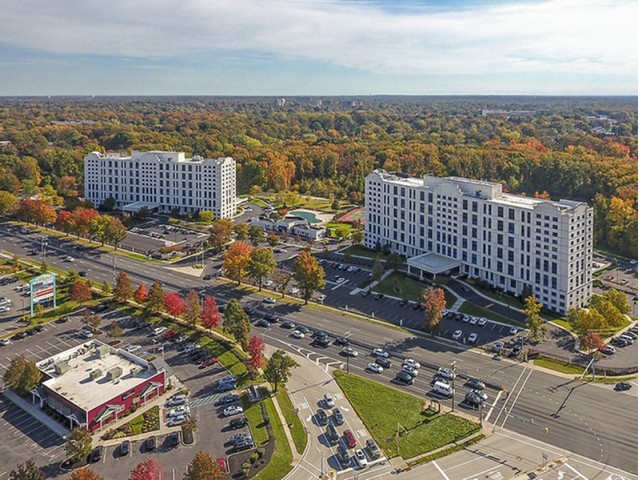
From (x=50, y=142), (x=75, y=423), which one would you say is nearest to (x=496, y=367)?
(x=75, y=423)

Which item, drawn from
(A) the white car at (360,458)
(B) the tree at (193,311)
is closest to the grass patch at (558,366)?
(A) the white car at (360,458)

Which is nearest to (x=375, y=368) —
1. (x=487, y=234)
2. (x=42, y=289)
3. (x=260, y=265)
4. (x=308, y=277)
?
(x=308, y=277)

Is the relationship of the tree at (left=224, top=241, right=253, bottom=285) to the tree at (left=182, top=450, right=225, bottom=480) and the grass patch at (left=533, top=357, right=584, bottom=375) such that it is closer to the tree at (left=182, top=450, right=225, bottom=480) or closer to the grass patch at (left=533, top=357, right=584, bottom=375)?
the grass patch at (left=533, top=357, right=584, bottom=375)

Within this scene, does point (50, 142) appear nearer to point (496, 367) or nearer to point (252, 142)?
point (252, 142)

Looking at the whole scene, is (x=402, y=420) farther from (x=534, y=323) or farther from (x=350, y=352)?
(x=534, y=323)

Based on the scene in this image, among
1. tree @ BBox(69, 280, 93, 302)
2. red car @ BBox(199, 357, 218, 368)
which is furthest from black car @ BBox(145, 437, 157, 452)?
tree @ BBox(69, 280, 93, 302)

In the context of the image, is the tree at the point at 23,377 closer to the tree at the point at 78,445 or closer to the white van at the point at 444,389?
the tree at the point at 78,445

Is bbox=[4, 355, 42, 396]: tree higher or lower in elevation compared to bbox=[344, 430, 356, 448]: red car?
higher
